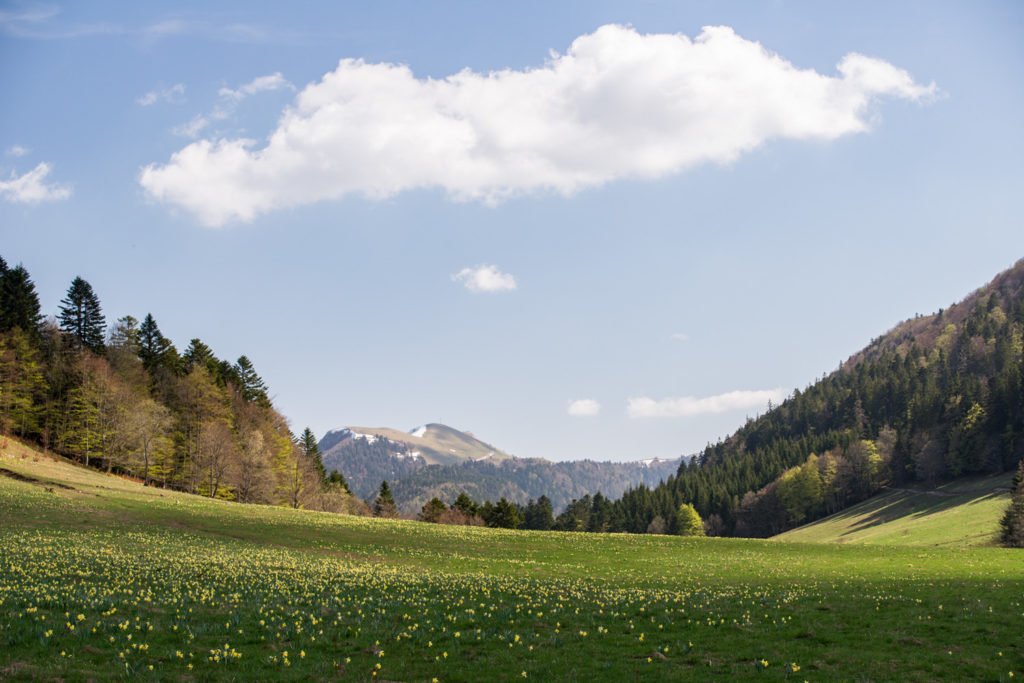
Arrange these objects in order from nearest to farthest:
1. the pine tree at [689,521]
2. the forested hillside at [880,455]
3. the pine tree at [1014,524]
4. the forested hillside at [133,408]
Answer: the pine tree at [1014,524], the forested hillside at [133,408], the forested hillside at [880,455], the pine tree at [689,521]

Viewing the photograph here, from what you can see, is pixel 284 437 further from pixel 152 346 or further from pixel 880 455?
pixel 880 455

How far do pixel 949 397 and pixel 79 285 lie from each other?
18661 centimetres

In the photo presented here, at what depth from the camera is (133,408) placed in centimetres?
7831

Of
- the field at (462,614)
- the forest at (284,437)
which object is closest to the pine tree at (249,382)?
the forest at (284,437)

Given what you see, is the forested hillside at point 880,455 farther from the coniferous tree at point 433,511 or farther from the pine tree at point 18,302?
the pine tree at point 18,302

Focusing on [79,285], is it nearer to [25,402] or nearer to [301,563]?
[25,402]

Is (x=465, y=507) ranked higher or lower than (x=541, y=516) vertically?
higher

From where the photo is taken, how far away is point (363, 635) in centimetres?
1692

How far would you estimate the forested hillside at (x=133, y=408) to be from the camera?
7706 centimetres

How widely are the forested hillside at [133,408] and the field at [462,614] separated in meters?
40.5

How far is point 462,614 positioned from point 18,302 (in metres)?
98.3

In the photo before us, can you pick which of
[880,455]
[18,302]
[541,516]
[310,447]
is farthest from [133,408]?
[880,455]

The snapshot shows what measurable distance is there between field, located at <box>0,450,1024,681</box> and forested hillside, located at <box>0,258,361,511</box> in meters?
40.5

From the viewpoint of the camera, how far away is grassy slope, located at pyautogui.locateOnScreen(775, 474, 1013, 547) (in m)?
77.3
